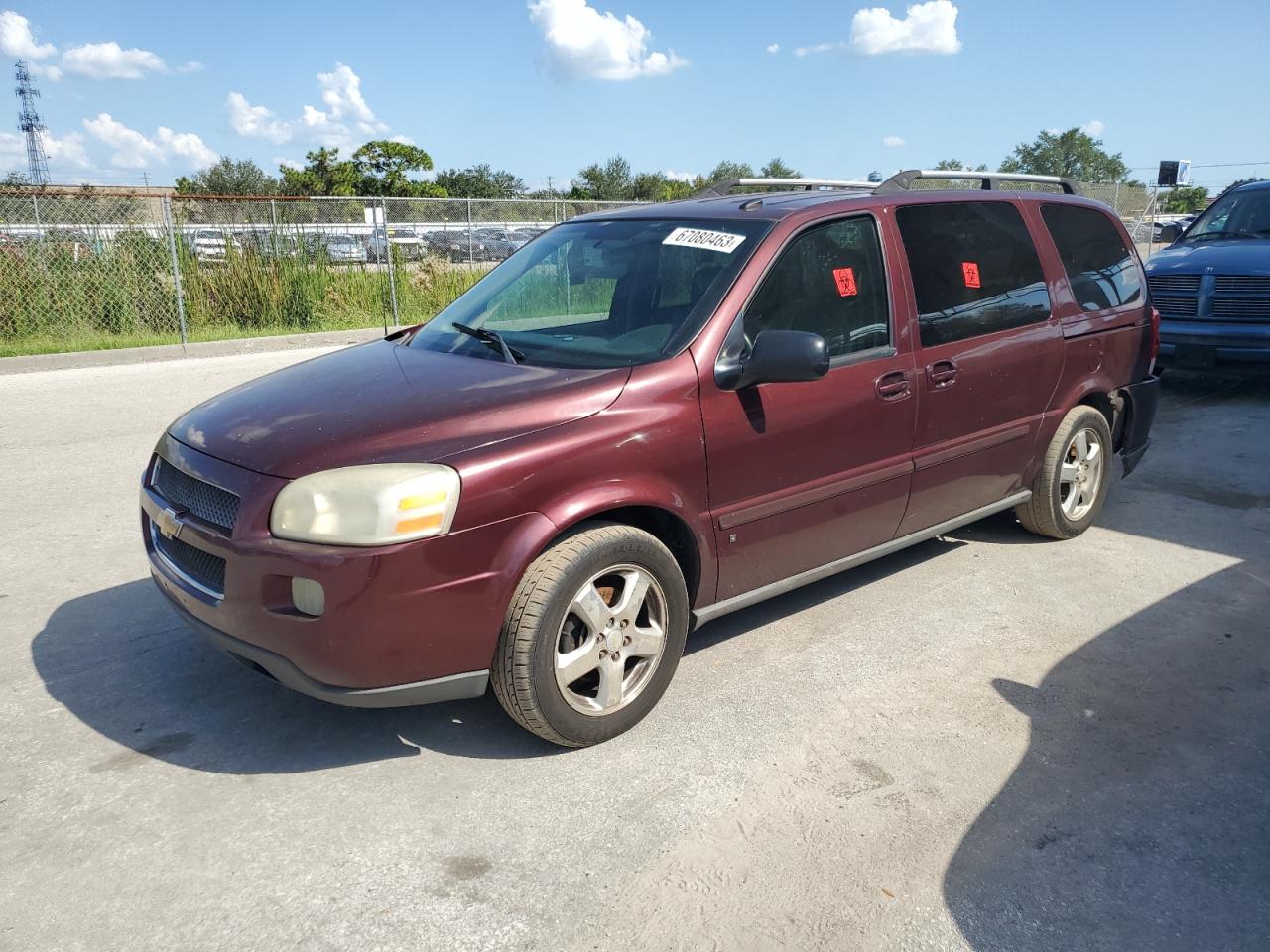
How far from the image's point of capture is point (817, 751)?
3299 millimetres

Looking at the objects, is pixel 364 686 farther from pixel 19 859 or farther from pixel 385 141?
pixel 385 141

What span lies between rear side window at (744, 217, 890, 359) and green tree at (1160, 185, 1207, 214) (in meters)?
41.5

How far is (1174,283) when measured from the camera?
9.41m

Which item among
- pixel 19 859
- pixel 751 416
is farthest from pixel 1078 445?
pixel 19 859

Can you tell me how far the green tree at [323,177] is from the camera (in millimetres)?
68812

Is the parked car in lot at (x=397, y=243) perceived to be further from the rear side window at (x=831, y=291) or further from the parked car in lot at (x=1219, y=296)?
the rear side window at (x=831, y=291)

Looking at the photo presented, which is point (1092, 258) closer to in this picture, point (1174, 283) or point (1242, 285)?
point (1242, 285)

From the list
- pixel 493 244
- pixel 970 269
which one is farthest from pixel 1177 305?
pixel 493 244

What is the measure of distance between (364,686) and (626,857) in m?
0.92

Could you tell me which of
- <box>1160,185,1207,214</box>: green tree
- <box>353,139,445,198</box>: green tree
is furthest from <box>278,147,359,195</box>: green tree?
<box>1160,185,1207,214</box>: green tree

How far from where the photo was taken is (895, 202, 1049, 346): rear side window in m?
4.29

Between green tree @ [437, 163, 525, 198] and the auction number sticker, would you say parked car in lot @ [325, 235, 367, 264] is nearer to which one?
the auction number sticker

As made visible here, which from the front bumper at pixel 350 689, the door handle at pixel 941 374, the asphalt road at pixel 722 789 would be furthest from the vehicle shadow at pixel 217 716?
the door handle at pixel 941 374

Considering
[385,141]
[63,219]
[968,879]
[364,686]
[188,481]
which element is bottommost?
[968,879]
